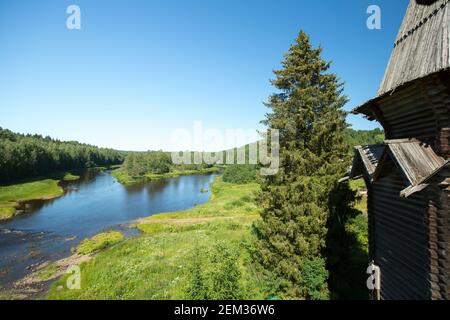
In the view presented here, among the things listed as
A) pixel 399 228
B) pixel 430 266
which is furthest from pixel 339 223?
pixel 430 266

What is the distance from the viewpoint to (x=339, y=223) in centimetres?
1650

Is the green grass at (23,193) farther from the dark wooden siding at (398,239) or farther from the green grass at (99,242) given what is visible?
the dark wooden siding at (398,239)

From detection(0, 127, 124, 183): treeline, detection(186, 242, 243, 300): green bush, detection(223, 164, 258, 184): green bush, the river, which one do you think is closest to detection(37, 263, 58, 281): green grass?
the river

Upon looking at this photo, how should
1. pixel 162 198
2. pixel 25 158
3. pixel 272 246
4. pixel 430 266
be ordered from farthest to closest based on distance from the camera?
1. pixel 25 158
2. pixel 162 198
3. pixel 272 246
4. pixel 430 266

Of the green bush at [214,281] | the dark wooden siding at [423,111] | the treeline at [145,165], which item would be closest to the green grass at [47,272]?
the green bush at [214,281]

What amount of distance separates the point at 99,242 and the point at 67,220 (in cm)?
1440

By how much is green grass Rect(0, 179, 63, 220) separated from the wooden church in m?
54.2

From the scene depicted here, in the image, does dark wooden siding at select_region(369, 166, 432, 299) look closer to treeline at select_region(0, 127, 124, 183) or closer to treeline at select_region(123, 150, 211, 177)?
treeline at select_region(0, 127, 124, 183)

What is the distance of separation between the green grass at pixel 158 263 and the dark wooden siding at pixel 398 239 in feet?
29.7

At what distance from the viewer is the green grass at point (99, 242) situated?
2967cm

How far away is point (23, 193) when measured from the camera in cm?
6369

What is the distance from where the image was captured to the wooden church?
681 cm
